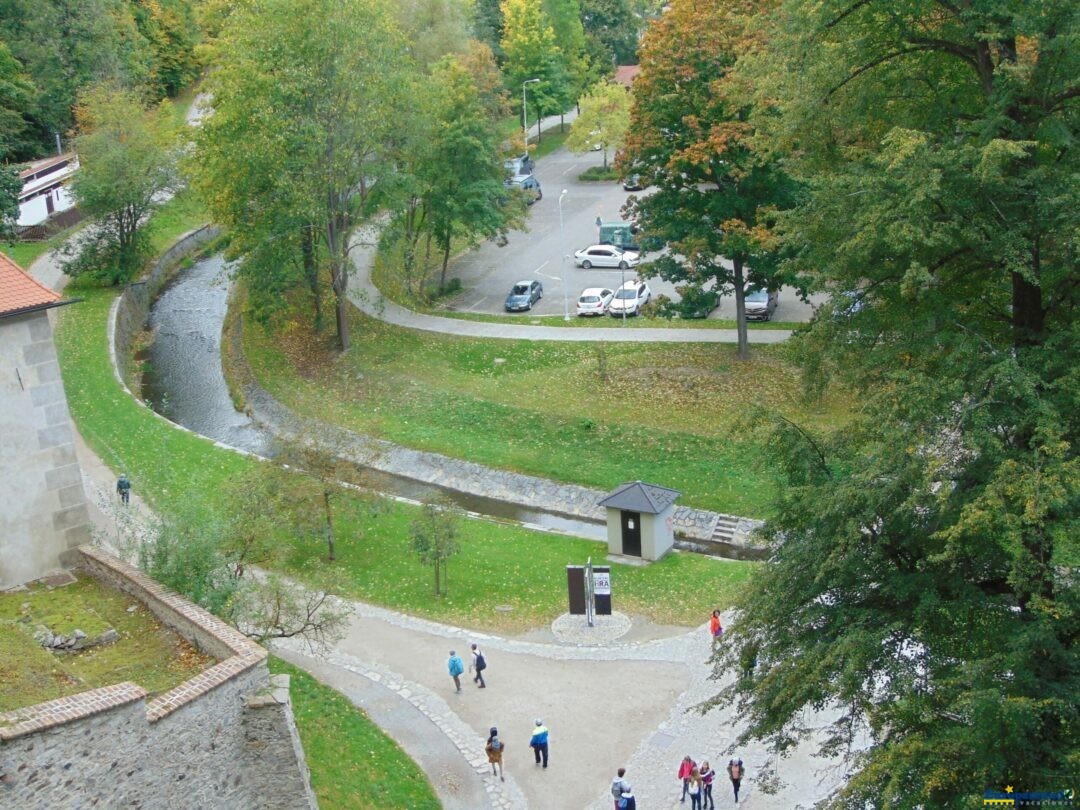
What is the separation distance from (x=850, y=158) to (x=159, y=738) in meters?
13.3

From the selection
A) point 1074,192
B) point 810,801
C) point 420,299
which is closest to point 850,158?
point 1074,192

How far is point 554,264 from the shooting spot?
55438 mm

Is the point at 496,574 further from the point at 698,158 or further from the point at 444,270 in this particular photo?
the point at 444,270

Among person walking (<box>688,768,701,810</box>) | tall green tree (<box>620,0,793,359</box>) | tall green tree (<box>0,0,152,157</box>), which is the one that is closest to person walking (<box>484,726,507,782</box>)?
person walking (<box>688,768,701,810</box>)

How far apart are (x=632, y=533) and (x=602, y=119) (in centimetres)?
4027

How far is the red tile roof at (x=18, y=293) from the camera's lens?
19016 mm

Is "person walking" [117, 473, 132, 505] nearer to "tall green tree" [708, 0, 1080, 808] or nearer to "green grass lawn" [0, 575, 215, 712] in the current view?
"green grass lawn" [0, 575, 215, 712]

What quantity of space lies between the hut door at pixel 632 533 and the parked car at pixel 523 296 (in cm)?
2088

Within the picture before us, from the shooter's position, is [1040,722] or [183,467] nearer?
[1040,722]

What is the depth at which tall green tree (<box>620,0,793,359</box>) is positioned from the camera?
119 feet

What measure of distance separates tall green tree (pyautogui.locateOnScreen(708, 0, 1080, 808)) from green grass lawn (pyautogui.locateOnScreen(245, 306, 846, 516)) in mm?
15071

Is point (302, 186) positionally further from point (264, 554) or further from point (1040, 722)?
point (1040, 722)

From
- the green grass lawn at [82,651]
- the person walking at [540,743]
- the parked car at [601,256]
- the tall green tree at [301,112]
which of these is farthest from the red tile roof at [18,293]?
the parked car at [601,256]

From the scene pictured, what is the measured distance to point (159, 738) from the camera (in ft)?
50.0
